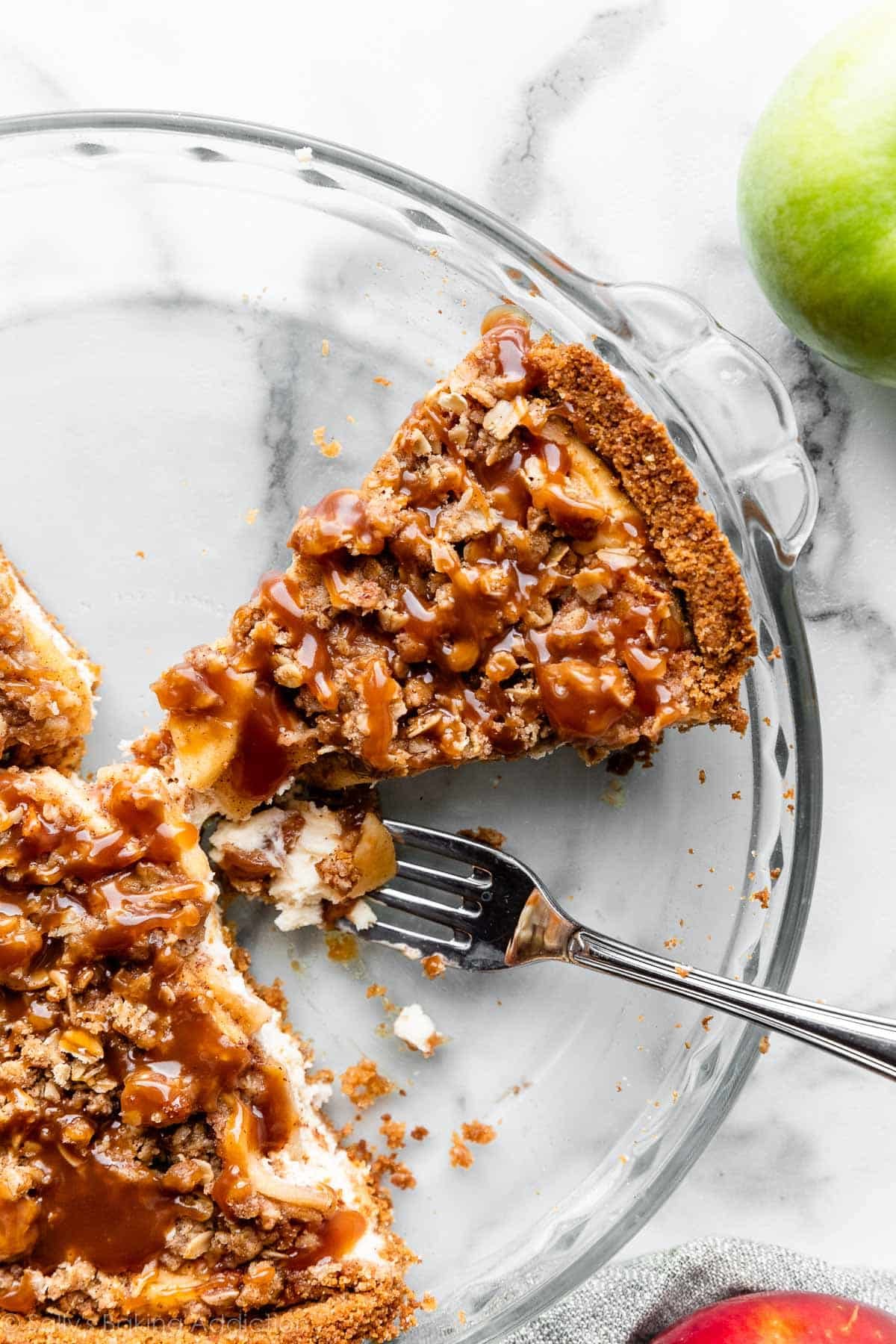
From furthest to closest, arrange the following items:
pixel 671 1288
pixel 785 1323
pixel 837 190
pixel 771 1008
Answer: pixel 671 1288 < pixel 785 1323 < pixel 771 1008 < pixel 837 190

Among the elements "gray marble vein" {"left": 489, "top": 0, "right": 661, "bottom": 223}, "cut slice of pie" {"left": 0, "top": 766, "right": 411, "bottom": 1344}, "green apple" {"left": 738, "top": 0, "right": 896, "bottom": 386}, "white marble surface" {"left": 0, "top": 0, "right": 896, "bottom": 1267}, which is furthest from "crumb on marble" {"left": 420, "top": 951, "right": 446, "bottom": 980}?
"gray marble vein" {"left": 489, "top": 0, "right": 661, "bottom": 223}

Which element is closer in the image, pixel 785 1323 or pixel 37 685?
pixel 37 685

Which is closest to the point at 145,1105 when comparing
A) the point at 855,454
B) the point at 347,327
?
the point at 347,327

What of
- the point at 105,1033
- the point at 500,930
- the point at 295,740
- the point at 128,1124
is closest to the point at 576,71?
the point at 295,740

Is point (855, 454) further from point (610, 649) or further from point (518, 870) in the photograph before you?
point (518, 870)

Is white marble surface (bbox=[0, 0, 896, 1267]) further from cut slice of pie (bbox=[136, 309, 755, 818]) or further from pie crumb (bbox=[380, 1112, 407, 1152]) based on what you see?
pie crumb (bbox=[380, 1112, 407, 1152])

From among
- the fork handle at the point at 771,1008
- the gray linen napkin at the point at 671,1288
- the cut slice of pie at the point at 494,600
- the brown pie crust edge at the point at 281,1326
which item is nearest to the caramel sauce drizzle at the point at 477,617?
the cut slice of pie at the point at 494,600

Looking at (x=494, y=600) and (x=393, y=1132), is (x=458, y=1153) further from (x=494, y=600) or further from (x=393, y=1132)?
(x=494, y=600)

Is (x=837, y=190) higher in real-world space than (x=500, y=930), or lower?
higher
